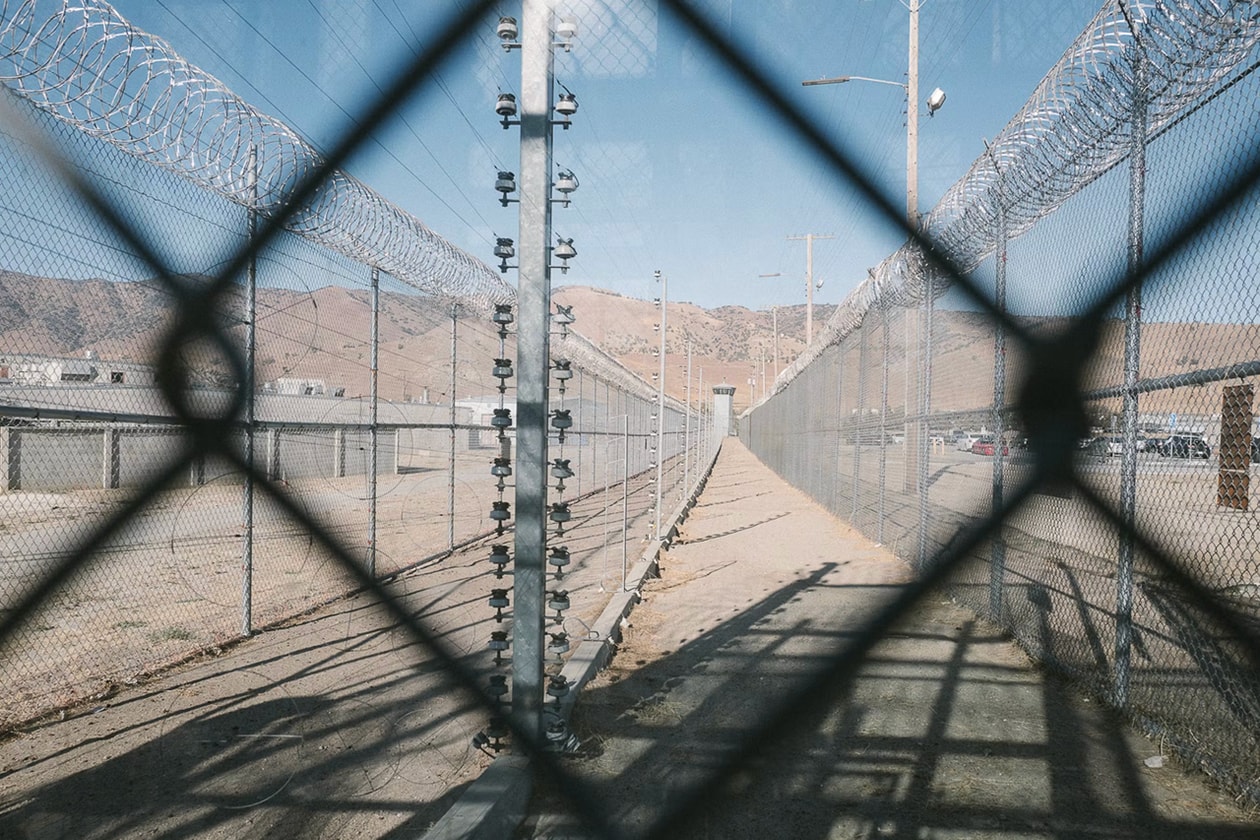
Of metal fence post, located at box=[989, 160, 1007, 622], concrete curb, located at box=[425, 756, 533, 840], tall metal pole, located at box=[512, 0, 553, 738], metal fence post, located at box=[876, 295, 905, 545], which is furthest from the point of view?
metal fence post, located at box=[876, 295, 905, 545]

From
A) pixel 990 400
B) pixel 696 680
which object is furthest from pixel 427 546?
pixel 990 400

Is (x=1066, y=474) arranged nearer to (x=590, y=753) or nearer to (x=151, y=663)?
(x=590, y=753)

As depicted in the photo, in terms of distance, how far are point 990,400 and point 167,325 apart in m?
6.11

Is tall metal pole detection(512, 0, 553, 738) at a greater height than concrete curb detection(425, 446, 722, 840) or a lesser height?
greater

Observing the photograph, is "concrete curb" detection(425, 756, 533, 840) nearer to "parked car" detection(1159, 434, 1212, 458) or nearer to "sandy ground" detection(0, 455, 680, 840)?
→ "sandy ground" detection(0, 455, 680, 840)

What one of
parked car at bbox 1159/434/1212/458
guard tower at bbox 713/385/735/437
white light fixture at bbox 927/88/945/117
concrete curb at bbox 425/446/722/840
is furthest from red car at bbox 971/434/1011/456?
guard tower at bbox 713/385/735/437

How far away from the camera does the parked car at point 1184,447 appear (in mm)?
3424

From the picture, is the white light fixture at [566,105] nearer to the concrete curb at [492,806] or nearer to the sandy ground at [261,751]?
the sandy ground at [261,751]

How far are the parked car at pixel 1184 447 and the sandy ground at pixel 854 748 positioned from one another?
120cm

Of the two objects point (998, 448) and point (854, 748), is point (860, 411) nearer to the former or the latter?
point (998, 448)

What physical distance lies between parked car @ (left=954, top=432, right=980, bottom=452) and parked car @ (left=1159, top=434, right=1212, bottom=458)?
8.68 ft

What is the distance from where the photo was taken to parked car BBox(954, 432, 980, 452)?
7127 millimetres

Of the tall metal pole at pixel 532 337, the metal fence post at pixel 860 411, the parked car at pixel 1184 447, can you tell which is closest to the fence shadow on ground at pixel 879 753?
the tall metal pole at pixel 532 337

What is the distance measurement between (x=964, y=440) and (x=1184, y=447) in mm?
3036
